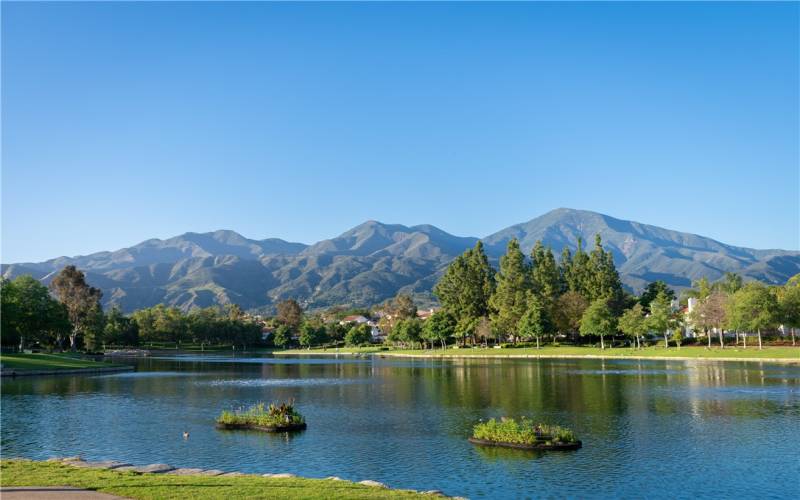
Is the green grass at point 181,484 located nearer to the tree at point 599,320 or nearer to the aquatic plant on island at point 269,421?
the aquatic plant on island at point 269,421

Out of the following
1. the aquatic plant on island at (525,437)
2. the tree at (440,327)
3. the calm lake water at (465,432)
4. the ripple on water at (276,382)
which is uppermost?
the tree at (440,327)

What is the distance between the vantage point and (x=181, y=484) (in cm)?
1967

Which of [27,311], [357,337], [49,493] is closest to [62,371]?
[27,311]

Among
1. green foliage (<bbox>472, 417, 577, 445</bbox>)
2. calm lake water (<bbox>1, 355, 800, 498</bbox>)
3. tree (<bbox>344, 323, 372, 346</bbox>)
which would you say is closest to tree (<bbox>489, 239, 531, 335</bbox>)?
tree (<bbox>344, 323, 372, 346</bbox>)

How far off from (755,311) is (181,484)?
98710 mm

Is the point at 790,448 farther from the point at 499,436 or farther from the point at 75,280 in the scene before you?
the point at 75,280

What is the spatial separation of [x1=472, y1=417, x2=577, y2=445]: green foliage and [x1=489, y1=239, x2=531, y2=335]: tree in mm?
95431

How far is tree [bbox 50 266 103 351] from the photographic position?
438 ft

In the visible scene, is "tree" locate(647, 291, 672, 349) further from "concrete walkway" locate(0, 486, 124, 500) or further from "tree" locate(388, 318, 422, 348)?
"concrete walkway" locate(0, 486, 124, 500)

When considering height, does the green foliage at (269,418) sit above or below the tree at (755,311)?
below

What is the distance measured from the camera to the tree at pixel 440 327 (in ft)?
451

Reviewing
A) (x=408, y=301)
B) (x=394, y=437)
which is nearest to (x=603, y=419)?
(x=394, y=437)

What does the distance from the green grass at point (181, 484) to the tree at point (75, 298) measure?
404ft

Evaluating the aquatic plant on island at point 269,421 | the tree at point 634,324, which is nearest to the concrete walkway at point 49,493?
the aquatic plant on island at point 269,421
